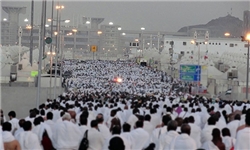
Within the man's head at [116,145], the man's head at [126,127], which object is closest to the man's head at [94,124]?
the man's head at [126,127]

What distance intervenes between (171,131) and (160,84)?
125 feet

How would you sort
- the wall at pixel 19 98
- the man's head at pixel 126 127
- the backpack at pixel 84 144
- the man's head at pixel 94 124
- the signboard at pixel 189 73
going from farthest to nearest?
1. the signboard at pixel 189 73
2. the wall at pixel 19 98
3. the man's head at pixel 94 124
4. the man's head at pixel 126 127
5. the backpack at pixel 84 144

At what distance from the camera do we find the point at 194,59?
74312 mm

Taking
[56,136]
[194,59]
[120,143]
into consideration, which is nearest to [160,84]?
[194,59]

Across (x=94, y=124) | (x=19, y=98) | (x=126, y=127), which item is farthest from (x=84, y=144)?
(x=19, y=98)

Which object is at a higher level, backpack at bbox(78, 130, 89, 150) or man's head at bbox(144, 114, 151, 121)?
man's head at bbox(144, 114, 151, 121)

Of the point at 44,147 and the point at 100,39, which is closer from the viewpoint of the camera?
the point at 44,147

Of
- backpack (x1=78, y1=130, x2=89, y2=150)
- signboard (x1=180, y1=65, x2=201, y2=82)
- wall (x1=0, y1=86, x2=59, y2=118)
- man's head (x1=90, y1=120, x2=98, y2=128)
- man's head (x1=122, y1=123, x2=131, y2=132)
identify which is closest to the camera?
backpack (x1=78, y1=130, x2=89, y2=150)

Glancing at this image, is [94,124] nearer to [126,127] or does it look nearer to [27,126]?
[126,127]

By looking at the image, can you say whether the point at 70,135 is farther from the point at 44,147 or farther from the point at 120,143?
the point at 120,143

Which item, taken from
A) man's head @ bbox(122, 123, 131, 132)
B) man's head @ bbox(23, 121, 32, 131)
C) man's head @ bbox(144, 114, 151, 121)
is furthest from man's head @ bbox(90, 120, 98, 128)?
man's head @ bbox(144, 114, 151, 121)

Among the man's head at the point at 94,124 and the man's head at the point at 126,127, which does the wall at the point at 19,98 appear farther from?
the man's head at the point at 126,127

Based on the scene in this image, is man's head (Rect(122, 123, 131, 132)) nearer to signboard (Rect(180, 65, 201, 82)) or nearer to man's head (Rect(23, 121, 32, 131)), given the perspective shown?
man's head (Rect(23, 121, 32, 131))

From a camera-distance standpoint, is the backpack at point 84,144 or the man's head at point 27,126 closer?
the backpack at point 84,144
